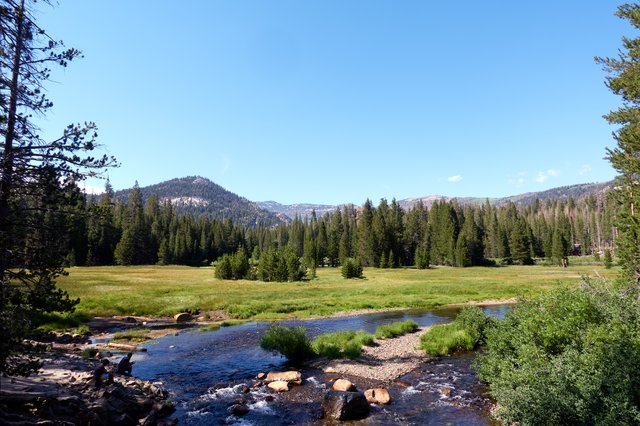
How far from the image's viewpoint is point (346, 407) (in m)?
16.7

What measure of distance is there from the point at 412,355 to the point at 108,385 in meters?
19.1

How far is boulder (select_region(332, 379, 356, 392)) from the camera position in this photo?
1958 centimetres

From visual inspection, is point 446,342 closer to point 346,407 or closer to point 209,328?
point 346,407

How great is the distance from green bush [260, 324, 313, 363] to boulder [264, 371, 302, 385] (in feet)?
9.75

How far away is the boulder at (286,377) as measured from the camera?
21344 mm

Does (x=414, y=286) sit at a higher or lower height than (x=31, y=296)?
lower

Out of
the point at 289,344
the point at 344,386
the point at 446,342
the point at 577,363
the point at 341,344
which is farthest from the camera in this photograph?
the point at 341,344

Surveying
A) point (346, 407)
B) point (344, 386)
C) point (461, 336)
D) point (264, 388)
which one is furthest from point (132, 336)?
point (461, 336)

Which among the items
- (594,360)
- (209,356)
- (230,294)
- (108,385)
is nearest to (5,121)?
(108,385)

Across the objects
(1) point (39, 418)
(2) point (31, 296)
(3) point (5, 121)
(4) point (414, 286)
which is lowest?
(4) point (414, 286)

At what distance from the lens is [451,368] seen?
76.7 feet

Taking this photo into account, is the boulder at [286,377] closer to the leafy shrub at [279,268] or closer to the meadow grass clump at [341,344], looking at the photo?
the meadow grass clump at [341,344]

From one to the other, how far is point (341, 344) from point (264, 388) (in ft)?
30.1

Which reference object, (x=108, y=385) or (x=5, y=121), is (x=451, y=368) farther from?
(x=5, y=121)
